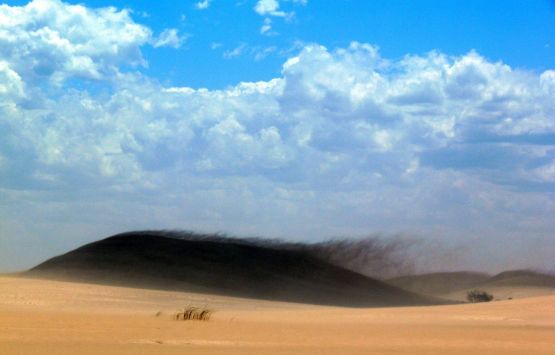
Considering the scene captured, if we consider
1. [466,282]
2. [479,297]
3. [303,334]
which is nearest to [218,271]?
[479,297]

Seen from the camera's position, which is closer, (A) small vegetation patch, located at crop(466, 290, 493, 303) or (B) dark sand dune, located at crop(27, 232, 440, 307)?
(B) dark sand dune, located at crop(27, 232, 440, 307)

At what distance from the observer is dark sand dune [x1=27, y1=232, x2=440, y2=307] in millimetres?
52500

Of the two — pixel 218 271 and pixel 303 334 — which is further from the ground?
pixel 218 271

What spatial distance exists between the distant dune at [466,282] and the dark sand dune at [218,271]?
8451 millimetres

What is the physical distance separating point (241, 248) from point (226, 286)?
1230 centimetres


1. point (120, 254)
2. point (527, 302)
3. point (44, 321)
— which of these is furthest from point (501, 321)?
point (120, 254)

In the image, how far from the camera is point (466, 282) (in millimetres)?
78062

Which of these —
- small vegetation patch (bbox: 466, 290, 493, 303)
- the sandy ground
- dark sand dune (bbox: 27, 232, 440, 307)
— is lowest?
the sandy ground

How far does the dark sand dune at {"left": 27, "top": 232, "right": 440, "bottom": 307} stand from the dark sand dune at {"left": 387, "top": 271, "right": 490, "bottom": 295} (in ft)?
30.8

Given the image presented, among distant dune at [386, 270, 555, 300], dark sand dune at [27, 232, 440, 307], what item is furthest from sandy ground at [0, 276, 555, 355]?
distant dune at [386, 270, 555, 300]

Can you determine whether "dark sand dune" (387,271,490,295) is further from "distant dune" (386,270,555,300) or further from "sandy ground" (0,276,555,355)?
"sandy ground" (0,276,555,355)

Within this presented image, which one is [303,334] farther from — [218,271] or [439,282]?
[439,282]

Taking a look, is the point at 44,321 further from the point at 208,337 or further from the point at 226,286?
the point at 226,286

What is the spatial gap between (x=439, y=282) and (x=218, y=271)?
26.6m
